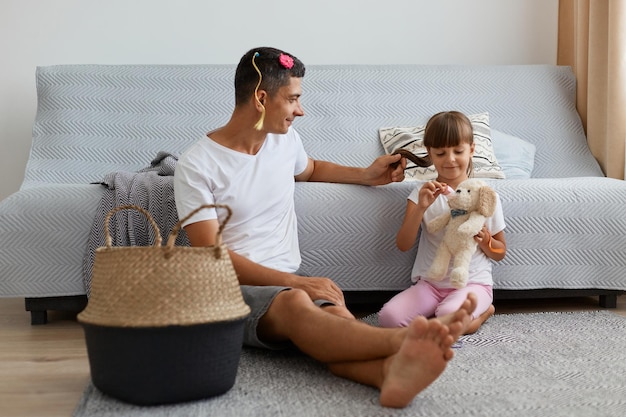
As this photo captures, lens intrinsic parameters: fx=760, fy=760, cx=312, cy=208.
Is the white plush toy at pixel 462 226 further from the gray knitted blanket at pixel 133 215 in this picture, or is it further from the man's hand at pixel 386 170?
the gray knitted blanket at pixel 133 215

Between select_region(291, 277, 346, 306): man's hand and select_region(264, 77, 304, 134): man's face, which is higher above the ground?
select_region(264, 77, 304, 134): man's face

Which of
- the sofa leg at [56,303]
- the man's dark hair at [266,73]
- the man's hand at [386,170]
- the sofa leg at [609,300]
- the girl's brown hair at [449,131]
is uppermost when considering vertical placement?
the man's dark hair at [266,73]

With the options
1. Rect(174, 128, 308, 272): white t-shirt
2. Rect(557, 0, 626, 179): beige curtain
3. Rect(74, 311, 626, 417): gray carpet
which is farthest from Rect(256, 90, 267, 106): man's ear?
Rect(557, 0, 626, 179): beige curtain

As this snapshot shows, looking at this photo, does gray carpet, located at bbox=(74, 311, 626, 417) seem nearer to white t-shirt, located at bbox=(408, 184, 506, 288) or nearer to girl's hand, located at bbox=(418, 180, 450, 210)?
white t-shirt, located at bbox=(408, 184, 506, 288)

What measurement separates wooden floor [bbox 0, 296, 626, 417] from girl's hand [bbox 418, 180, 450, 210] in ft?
1.92

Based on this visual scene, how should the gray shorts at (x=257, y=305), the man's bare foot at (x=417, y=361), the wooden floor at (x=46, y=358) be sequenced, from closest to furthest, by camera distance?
the man's bare foot at (x=417, y=361) < the wooden floor at (x=46, y=358) < the gray shorts at (x=257, y=305)

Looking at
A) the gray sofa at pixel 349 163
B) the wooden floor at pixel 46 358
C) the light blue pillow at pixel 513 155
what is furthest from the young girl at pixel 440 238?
the light blue pillow at pixel 513 155

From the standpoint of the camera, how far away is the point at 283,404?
58.9 inches

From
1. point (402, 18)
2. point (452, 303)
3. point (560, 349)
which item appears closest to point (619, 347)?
point (560, 349)

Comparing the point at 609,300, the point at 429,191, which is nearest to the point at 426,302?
the point at 429,191

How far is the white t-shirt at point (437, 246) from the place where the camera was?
7.23ft

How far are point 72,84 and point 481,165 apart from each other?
1.58 m

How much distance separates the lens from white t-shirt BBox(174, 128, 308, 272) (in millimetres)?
1899

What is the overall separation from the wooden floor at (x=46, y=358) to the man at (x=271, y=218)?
1.40 feet
